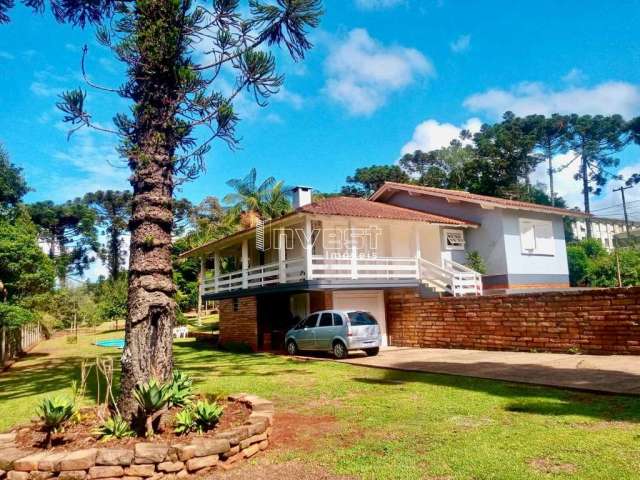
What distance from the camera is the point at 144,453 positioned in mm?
4590

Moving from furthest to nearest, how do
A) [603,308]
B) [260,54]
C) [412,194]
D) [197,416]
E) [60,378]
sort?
[412,194], [60,378], [603,308], [260,54], [197,416]

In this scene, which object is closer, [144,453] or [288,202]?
[144,453]

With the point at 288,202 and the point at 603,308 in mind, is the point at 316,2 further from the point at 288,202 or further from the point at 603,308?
the point at 288,202

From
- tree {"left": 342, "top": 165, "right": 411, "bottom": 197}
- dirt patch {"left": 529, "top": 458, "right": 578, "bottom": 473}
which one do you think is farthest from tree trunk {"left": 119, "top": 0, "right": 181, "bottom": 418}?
tree {"left": 342, "top": 165, "right": 411, "bottom": 197}

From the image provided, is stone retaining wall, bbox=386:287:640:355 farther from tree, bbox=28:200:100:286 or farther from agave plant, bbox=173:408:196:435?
tree, bbox=28:200:100:286

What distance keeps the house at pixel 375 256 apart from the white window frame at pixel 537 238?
5 centimetres

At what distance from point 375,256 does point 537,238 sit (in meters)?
8.15

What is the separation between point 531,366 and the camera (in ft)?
35.5

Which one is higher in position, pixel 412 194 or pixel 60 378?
pixel 412 194

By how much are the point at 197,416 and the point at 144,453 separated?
0.87 m

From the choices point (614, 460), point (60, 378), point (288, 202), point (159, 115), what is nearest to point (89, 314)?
point (288, 202)

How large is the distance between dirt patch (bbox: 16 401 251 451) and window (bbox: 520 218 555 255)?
18.8m

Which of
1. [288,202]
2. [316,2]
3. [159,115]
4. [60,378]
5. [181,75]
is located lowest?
[60,378]

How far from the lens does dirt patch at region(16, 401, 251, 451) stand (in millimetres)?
5121
